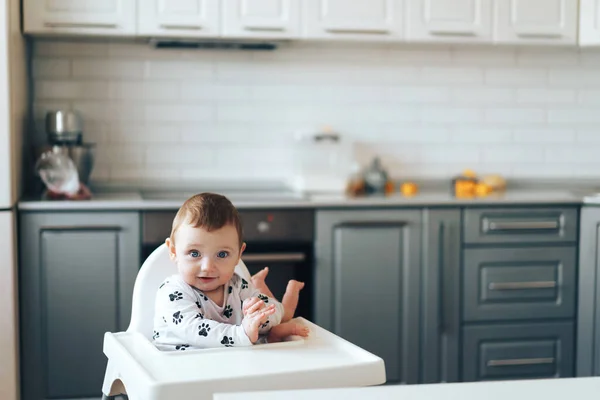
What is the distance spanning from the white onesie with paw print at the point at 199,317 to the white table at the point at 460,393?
621 mm

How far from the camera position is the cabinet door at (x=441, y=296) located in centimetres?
Result: 359

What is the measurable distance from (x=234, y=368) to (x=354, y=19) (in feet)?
7.49

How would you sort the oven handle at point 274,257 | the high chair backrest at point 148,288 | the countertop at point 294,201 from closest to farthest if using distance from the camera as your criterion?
1. the high chair backrest at point 148,288
2. the countertop at point 294,201
3. the oven handle at point 274,257

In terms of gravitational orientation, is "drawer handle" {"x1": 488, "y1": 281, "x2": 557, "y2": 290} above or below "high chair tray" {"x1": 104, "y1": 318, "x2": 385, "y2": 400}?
below

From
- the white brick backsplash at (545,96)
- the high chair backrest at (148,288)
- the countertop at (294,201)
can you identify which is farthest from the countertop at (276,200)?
the high chair backrest at (148,288)

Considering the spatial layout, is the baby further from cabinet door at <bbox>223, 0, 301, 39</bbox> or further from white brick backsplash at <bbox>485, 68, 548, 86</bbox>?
white brick backsplash at <bbox>485, 68, 548, 86</bbox>

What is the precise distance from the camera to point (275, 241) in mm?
3486

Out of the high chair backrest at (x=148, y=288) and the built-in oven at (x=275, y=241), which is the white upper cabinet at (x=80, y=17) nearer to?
the built-in oven at (x=275, y=241)

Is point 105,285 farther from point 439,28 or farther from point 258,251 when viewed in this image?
point 439,28

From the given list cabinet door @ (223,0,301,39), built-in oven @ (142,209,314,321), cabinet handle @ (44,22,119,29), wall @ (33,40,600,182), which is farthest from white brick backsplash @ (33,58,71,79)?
built-in oven @ (142,209,314,321)

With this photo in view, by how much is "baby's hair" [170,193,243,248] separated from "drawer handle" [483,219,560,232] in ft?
6.12

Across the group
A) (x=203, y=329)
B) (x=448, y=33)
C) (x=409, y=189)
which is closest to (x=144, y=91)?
(x=409, y=189)

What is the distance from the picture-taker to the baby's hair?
76.3 inches

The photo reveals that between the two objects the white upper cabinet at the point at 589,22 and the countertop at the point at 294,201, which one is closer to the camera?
the countertop at the point at 294,201
